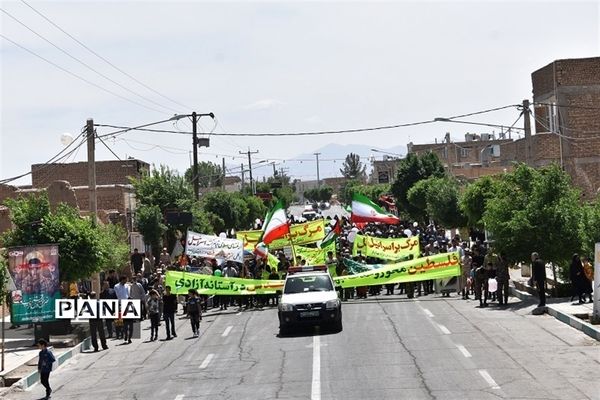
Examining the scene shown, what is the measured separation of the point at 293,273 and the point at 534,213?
→ 7.31 m

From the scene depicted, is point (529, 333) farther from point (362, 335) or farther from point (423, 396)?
point (423, 396)

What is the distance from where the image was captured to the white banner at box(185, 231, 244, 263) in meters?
36.5

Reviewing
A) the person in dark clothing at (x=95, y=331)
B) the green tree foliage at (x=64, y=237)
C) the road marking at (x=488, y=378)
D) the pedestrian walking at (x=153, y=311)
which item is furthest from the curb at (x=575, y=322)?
the green tree foliage at (x=64, y=237)

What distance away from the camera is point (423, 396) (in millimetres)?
17234

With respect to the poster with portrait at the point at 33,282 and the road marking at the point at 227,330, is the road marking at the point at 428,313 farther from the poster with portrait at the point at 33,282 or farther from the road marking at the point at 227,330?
the poster with portrait at the point at 33,282

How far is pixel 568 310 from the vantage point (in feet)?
90.4

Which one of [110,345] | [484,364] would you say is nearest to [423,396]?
[484,364]

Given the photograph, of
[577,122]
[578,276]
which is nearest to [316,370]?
[578,276]

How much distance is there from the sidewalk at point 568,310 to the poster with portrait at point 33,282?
13125mm

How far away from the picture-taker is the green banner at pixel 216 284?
108ft

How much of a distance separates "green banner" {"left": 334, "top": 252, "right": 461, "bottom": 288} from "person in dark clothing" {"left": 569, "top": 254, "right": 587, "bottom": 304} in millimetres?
5712

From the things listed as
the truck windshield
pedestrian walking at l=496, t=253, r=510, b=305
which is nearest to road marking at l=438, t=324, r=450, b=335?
the truck windshield

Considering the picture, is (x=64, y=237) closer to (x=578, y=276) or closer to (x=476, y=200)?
(x=578, y=276)

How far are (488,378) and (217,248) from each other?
18946mm
